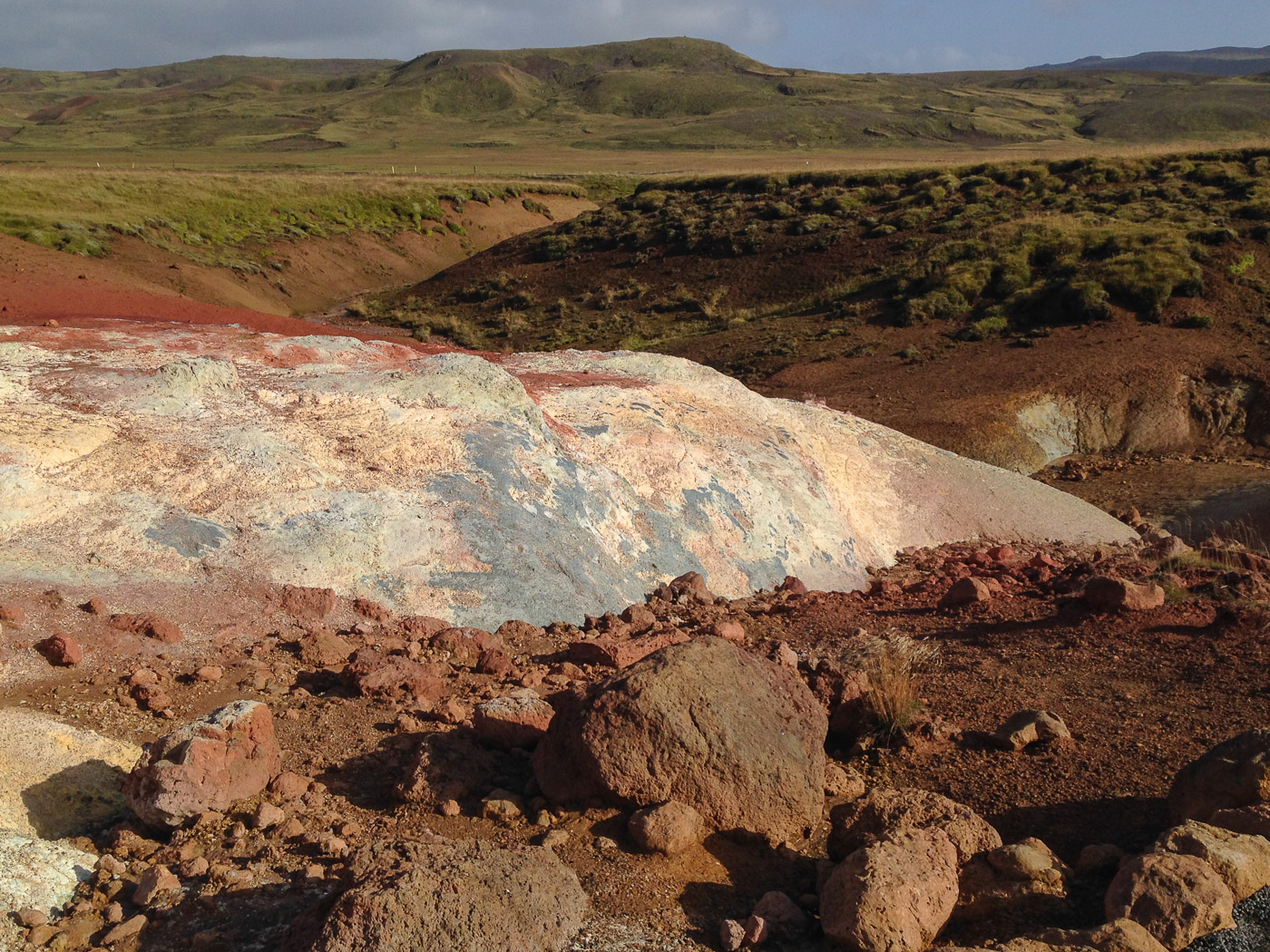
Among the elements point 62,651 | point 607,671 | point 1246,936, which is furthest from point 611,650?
point 1246,936

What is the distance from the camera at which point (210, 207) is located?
120ft

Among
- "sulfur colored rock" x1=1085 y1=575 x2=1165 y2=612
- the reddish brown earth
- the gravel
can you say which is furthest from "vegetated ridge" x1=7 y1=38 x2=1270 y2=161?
the gravel

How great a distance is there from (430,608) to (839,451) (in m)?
5.97

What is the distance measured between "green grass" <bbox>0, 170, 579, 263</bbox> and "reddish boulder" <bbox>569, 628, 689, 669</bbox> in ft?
89.1

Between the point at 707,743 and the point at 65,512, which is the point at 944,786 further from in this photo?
the point at 65,512

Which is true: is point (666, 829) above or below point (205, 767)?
below

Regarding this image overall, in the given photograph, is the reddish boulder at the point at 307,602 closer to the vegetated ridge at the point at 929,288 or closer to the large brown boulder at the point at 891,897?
the large brown boulder at the point at 891,897

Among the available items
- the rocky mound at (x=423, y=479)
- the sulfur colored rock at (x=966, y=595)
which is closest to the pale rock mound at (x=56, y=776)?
the rocky mound at (x=423, y=479)

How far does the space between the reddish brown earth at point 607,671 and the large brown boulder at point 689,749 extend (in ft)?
0.43

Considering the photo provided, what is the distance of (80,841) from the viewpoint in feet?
13.5

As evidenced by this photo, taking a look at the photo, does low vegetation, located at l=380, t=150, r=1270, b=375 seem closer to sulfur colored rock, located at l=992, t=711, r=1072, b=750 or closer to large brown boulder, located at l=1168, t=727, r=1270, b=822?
sulfur colored rock, located at l=992, t=711, r=1072, b=750

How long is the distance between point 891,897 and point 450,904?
1461 mm

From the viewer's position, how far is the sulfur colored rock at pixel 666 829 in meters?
4.04

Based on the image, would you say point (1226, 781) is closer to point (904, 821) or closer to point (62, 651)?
point (904, 821)
